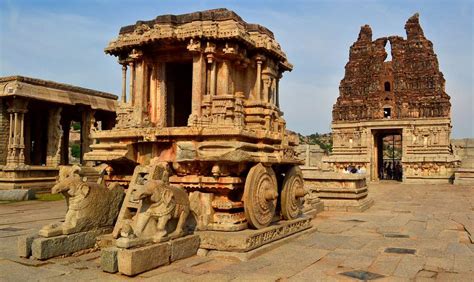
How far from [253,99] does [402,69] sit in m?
29.7

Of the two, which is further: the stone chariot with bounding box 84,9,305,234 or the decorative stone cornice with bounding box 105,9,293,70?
the decorative stone cornice with bounding box 105,9,293,70

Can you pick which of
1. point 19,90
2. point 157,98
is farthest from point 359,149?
point 157,98

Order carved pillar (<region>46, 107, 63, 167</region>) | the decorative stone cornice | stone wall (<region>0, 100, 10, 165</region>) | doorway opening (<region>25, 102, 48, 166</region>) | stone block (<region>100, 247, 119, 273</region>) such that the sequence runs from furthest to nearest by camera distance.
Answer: doorway opening (<region>25, 102, 48, 166</region>) < carved pillar (<region>46, 107, 63, 167</region>) < stone wall (<region>0, 100, 10, 165</region>) < the decorative stone cornice < stone block (<region>100, 247, 119, 273</region>)

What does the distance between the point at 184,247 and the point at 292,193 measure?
3.02 metres

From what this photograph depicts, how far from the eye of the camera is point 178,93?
33.7 feet

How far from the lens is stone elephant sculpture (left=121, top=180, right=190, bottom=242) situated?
568 centimetres

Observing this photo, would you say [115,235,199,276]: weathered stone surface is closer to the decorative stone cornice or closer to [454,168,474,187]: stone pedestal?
the decorative stone cornice

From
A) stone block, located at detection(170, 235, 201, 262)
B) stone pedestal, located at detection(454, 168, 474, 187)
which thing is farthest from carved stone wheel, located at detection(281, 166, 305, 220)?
stone pedestal, located at detection(454, 168, 474, 187)

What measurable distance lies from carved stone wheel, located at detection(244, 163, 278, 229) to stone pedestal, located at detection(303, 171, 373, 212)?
20.6 feet

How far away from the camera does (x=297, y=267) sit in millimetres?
5785

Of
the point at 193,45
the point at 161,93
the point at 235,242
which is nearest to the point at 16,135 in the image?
the point at 161,93

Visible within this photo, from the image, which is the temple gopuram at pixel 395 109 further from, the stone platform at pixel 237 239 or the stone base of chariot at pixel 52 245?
the stone base of chariot at pixel 52 245

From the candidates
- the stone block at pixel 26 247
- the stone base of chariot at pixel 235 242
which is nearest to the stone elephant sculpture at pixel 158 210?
the stone base of chariot at pixel 235 242

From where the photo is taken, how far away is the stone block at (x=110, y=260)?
5.16 meters
